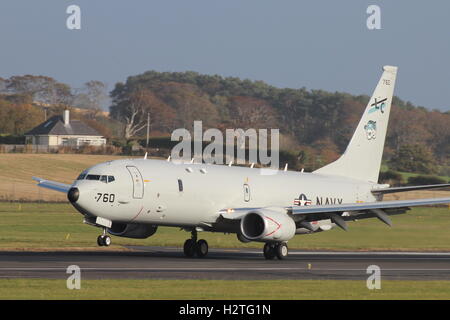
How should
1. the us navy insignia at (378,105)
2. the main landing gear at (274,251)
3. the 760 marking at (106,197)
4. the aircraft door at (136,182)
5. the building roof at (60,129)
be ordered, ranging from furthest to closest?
the building roof at (60,129), the us navy insignia at (378,105), the main landing gear at (274,251), the aircraft door at (136,182), the 760 marking at (106,197)

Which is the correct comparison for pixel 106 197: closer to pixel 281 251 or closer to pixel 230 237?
pixel 281 251

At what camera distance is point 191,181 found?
41250mm

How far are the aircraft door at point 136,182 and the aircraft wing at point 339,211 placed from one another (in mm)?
4556

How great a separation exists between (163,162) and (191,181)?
1420 mm

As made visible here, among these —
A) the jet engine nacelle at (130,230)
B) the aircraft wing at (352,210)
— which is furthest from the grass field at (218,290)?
the jet engine nacelle at (130,230)

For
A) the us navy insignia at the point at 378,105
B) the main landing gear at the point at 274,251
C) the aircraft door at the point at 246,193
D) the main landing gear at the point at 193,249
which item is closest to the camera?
the main landing gear at the point at 274,251

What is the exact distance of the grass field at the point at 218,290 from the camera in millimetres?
25172

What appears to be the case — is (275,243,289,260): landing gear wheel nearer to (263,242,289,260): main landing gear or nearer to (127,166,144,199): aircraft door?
(263,242,289,260): main landing gear

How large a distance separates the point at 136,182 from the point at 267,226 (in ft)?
19.0

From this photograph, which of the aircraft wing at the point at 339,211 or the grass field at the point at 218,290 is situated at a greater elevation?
the aircraft wing at the point at 339,211

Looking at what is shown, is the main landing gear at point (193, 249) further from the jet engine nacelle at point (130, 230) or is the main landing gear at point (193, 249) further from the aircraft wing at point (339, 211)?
the aircraft wing at point (339, 211)

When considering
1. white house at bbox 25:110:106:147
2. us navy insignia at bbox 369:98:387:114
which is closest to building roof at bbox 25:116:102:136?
white house at bbox 25:110:106:147

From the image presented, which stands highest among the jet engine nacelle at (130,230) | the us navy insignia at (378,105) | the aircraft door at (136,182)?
the us navy insignia at (378,105)

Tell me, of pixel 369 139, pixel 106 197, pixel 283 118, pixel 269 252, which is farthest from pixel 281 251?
pixel 283 118
